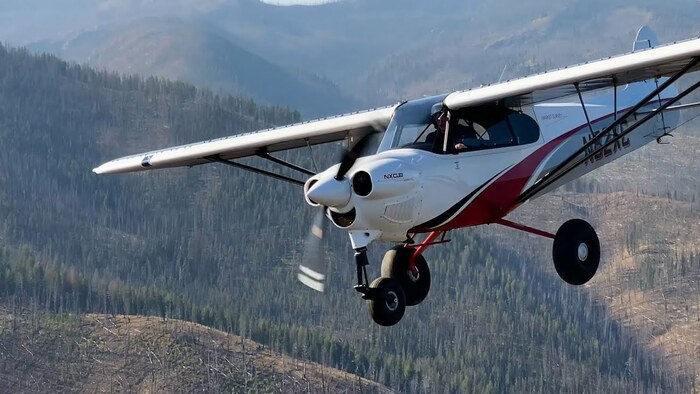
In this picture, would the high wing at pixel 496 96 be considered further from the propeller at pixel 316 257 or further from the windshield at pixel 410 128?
the propeller at pixel 316 257

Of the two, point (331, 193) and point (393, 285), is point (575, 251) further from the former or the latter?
point (331, 193)

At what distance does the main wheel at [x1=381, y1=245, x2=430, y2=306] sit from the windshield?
388 cm

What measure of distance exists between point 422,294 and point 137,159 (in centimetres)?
1078

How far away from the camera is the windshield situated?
112 ft

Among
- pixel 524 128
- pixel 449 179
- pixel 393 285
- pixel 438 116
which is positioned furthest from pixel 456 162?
pixel 393 285

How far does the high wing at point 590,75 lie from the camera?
108ft

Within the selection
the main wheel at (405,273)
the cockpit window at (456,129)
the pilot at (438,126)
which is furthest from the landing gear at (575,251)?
the pilot at (438,126)

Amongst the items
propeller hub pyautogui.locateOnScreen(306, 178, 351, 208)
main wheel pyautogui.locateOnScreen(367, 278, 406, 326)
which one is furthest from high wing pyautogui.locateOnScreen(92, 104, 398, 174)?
main wheel pyautogui.locateOnScreen(367, 278, 406, 326)

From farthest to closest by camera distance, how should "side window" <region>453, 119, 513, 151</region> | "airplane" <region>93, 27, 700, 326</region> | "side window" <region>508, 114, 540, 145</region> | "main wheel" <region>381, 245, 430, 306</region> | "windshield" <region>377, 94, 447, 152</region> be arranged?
"main wheel" <region>381, 245, 430, 306</region> → "side window" <region>508, 114, 540, 145</region> → "side window" <region>453, 119, 513, 151</region> → "windshield" <region>377, 94, 447, 152</region> → "airplane" <region>93, 27, 700, 326</region>

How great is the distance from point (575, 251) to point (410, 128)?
19.0 ft

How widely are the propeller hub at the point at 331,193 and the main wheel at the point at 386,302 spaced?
240cm

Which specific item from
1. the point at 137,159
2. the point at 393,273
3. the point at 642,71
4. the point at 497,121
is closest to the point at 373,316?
the point at 393,273

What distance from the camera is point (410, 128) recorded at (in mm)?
34438

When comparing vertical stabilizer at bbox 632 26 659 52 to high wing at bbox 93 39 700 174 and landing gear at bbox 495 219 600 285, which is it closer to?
high wing at bbox 93 39 700 174
